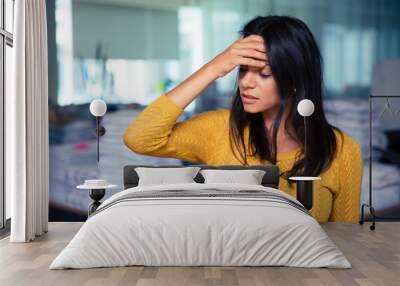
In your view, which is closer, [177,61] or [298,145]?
[298,145]

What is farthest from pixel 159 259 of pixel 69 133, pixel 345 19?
pixel 345 19

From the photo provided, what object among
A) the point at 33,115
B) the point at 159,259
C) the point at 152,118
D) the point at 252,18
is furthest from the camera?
Result: the point at 252,18

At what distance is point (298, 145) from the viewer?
6.68 meters

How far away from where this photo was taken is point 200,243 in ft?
13.7

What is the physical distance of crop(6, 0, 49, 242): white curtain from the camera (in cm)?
562

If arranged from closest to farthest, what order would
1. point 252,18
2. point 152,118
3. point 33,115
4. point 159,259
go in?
1. point 159,259
2. point 33,115
3. point 152,118
4. point 252,18

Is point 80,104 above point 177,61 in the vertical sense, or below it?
below

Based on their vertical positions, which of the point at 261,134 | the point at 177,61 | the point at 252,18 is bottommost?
the point at 261,134

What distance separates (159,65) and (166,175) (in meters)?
1.83

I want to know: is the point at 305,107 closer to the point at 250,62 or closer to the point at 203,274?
the point at 250,62

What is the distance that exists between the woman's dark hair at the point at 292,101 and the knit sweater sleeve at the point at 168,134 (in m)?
0.33

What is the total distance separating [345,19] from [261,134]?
1759 mm

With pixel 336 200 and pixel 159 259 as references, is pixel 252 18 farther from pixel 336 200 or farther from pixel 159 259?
pixel 159 259

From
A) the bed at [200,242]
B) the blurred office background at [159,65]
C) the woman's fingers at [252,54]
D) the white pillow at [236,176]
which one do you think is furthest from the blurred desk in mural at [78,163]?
the bed at [200,242]
